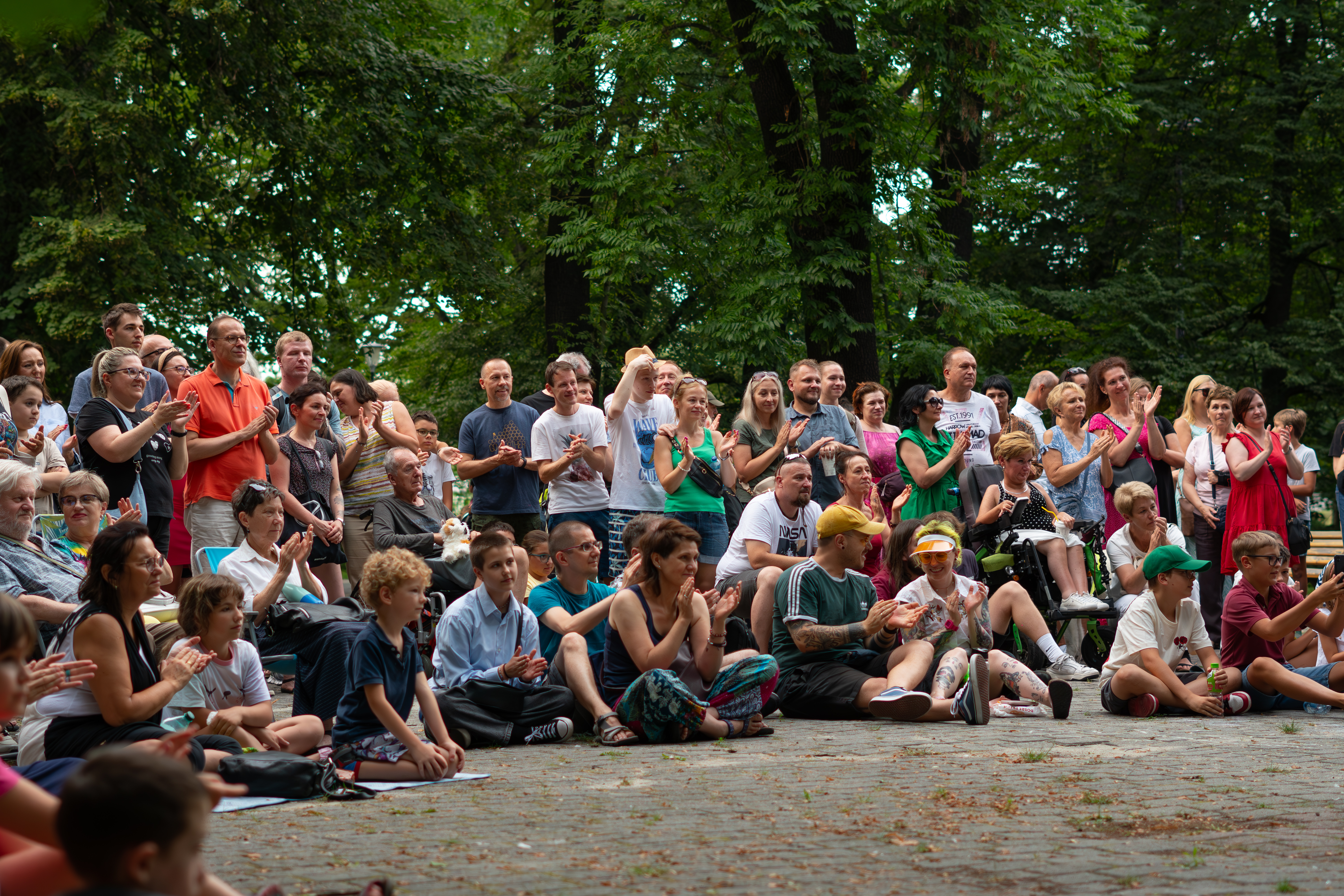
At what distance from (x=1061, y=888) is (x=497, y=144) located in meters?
19.4

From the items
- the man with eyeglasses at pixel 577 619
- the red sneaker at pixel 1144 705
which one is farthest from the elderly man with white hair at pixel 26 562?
the red sneaker at pixel 1144 705

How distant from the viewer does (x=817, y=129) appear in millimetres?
15984

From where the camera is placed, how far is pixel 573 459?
10727 millimetres

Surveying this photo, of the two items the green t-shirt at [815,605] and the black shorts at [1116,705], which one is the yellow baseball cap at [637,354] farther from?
the black shorts at [1116,705]

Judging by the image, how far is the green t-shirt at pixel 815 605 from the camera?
Answer: 867 cm

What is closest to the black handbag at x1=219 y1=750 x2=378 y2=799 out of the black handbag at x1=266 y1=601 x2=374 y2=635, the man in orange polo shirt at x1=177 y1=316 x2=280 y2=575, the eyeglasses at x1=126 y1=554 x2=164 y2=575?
the eyeglasses at x1=126 y1=554 x2=164 y2=575

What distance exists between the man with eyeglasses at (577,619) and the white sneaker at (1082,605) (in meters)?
3.85

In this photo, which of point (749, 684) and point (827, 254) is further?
point (827, 254)

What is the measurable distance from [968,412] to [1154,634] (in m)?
3.46

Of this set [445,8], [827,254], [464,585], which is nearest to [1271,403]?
[827,254]

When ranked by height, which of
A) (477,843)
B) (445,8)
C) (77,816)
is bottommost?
(477,843)

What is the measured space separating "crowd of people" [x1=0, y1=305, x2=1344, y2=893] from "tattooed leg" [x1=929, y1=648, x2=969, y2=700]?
0.07 ft

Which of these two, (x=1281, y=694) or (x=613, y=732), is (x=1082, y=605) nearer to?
(x=1281, y=694)

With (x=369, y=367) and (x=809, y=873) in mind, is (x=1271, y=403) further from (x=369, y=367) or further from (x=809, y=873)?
(x=809, y=873)
